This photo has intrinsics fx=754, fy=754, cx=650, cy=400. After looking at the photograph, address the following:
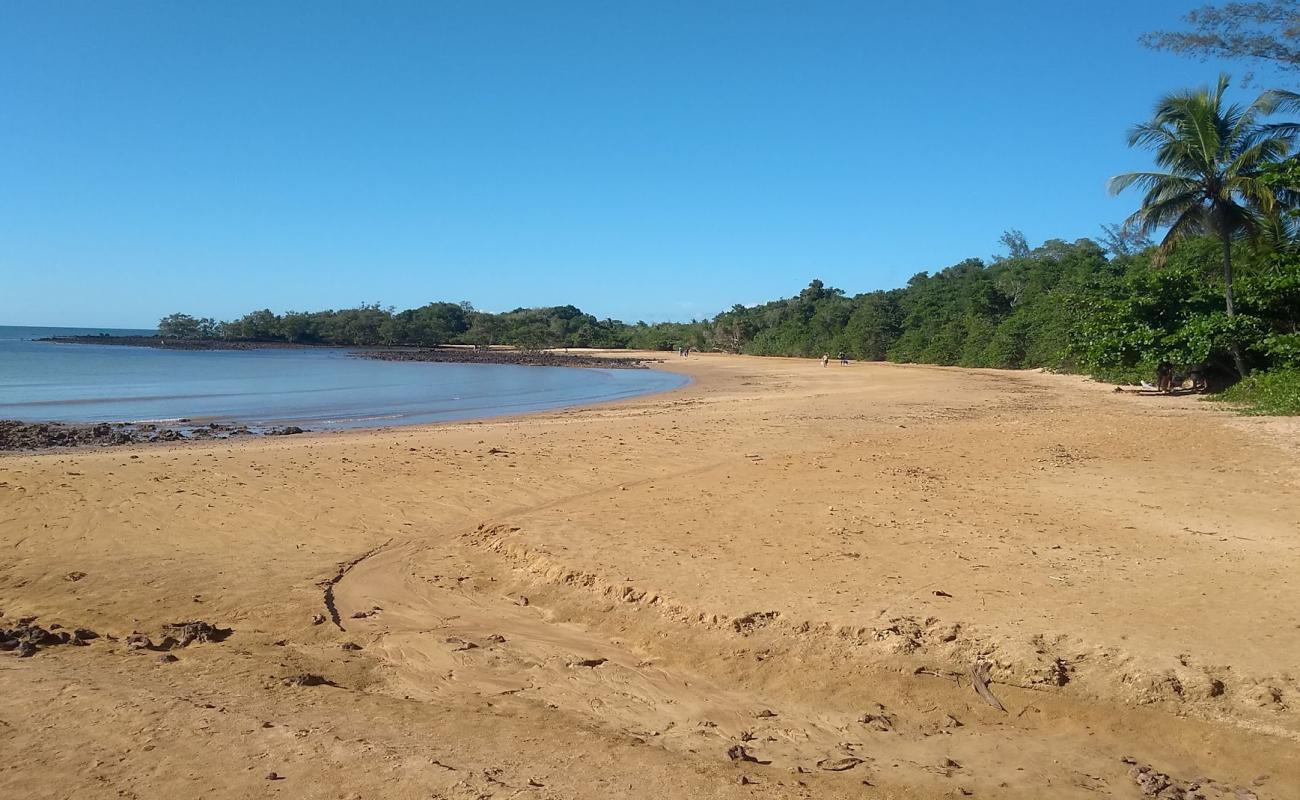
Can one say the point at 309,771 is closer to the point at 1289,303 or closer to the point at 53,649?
the point at 53,649

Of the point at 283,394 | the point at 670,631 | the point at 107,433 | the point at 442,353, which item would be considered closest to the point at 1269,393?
the point at 670,631

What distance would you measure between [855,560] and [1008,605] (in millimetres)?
1414

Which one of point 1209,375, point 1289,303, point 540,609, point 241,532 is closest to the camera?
point 540,609

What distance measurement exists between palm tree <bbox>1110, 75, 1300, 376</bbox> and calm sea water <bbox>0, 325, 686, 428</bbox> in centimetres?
2033

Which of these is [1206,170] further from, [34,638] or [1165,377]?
[34,638]

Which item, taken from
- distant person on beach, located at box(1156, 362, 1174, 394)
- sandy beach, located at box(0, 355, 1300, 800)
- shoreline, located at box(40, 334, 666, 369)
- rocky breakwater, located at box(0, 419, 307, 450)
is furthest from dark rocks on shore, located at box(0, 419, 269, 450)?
shoreline, located at box(40, 334, 666, 369)

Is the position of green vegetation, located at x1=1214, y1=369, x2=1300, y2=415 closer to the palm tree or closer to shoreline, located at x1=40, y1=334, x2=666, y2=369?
the palm tree

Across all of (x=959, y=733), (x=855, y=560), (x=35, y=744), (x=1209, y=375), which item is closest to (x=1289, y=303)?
(x=1209, y=375)

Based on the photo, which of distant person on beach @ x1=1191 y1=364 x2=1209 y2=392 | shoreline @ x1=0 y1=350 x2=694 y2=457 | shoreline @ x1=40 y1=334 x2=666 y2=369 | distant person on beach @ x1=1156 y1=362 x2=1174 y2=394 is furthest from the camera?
shoreline @ x1=40 y1=334 x2=666 y2=369

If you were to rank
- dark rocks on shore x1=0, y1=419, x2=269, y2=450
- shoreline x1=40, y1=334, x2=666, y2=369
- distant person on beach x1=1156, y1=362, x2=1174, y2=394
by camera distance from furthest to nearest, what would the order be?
shoreline x1=40, y1=334, x2=666, y2=369 < distant person on beach x1=1156, y1=362, x2=1174, y2=394 < dark rocks on shore x1=0, y1=419, x2=269, y2=450

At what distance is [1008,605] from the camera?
5.56 metres

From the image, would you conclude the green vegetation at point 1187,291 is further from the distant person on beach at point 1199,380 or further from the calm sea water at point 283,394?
the calm sea water at point 283,394

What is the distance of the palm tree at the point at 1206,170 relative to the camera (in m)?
20.4

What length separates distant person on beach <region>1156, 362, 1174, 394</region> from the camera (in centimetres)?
2178
